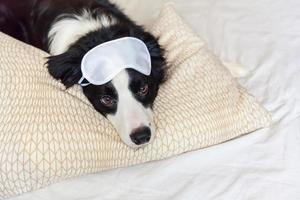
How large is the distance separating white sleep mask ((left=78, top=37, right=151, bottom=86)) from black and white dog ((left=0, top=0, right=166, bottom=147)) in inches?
1.1

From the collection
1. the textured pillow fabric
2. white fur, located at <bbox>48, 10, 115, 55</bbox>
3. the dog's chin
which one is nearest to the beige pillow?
the dog's chin

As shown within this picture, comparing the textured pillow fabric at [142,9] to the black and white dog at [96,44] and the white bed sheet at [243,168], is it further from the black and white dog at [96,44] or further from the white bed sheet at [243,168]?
the white bed sheet at [243,168]

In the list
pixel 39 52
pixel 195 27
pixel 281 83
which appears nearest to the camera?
pixel 281 83

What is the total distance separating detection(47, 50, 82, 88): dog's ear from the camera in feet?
5.28

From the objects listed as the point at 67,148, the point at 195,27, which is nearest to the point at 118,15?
the point at 195,27

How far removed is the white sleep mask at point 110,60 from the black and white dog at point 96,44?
0.03 metres

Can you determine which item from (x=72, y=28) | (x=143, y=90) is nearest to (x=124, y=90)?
(x=143, y=90)

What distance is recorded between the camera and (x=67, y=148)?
1.44 meters

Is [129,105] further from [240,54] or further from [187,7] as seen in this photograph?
[187,7]

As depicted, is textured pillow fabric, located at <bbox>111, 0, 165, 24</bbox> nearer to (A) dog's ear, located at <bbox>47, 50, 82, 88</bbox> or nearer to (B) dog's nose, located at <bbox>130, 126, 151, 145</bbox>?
(A) dog's ear, located at <bbox>47, 50, 82, 88</bbox>

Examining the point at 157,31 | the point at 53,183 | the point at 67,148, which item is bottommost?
the point at 53,183

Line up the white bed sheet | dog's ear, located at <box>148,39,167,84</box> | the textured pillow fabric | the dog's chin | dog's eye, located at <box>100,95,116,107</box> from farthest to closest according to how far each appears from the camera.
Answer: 1. the textured pillow fabric
2. dog's ear, located at <box>148,39,167,84</box>
3. dog's eye, located at <box>100,95,116,107</box>
4. the dog's chin
5. the white bed sheet

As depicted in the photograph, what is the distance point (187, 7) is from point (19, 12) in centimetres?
78

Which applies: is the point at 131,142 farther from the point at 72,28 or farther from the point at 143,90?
the point at 72,28
